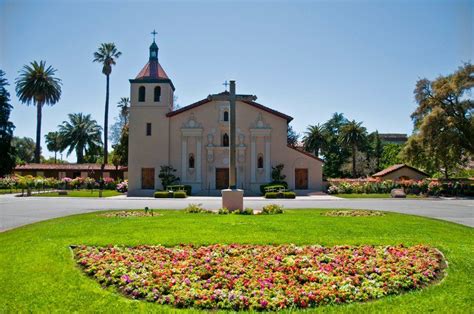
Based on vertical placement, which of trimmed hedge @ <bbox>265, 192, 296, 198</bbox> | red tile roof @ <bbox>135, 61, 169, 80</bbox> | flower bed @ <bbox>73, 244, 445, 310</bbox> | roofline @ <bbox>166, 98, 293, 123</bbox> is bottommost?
flower bed @ <bbox>73, 244, 445, 310</bbox>

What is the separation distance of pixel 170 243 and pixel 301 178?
1326 inches

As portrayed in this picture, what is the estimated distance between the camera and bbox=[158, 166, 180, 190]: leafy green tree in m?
39.8

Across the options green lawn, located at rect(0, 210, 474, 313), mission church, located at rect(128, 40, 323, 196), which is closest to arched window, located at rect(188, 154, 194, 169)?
mission church, located at rect(128, 40, 323, 196)

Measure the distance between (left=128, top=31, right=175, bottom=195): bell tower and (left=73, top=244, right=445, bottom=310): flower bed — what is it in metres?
33.2

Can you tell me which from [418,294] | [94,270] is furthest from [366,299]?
[94,270]

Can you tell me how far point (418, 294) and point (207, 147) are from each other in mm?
35489

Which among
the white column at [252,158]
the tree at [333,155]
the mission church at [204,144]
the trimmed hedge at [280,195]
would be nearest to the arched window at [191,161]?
the mission church at [204,144]

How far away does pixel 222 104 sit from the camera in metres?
41.7

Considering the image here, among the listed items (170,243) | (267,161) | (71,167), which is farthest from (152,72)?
(170,243)

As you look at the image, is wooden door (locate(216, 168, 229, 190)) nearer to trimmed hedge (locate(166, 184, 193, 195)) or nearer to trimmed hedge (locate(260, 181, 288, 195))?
trimmed hedge (locate(166, 184, 193, 195))

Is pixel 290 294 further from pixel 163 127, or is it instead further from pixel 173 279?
pixel 163 127

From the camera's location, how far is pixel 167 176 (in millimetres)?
39875

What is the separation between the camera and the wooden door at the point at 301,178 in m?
41.9

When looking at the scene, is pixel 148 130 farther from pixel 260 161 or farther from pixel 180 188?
pixel 260 161
